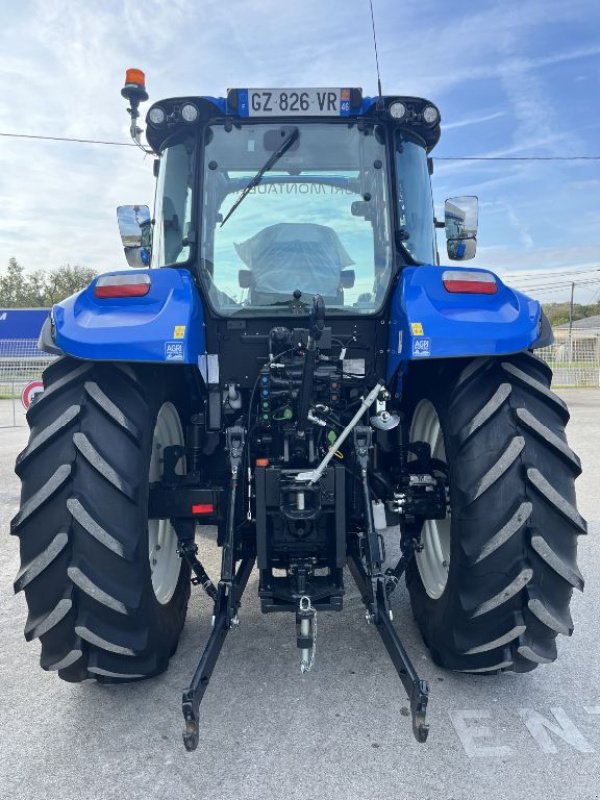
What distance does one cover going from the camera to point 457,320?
8.20 ft

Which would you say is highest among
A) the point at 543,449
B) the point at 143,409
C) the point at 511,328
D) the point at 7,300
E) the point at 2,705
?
the point at 7,300

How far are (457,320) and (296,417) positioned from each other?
2.65 ft

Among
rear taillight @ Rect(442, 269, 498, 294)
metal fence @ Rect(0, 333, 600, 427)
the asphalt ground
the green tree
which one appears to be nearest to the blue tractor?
rear taillight @ Rect(442, 269, 498, 294)

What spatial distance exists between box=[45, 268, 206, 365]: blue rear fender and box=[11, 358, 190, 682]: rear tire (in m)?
0.20

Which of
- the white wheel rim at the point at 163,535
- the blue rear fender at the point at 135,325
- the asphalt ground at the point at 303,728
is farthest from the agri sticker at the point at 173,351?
the asphalt ground at the point at 303,728

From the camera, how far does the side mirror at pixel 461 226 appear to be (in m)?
3.45

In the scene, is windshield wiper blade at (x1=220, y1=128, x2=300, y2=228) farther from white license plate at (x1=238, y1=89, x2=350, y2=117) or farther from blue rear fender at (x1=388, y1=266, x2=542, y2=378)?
blue rear fender at (x1=388, y1=266, x2=542, y2=378)

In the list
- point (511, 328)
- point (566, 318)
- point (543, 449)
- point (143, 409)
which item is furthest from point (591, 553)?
point (566, 318)

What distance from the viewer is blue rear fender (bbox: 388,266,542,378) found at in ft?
7.98

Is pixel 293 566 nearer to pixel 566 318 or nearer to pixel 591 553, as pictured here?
pixel 591 553

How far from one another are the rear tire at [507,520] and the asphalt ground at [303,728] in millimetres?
264

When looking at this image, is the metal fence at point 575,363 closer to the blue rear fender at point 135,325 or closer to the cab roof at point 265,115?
the cab roof at point 265,115

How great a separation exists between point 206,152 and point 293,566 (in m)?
2.01

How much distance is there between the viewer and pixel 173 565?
3166 mm
